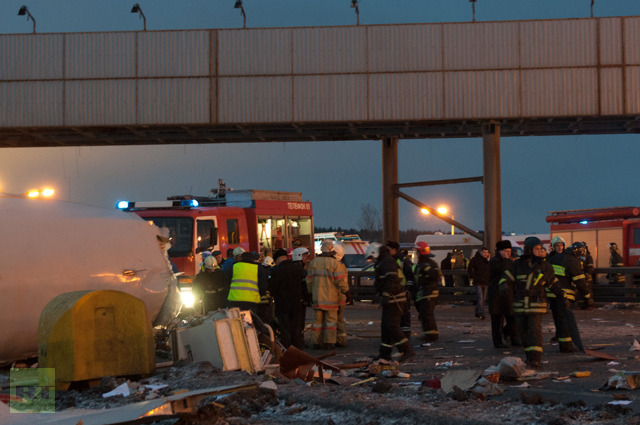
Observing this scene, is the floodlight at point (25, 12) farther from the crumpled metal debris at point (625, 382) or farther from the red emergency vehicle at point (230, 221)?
the crumpled metal debris at point (625, 382)

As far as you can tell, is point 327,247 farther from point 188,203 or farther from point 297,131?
point 297,131

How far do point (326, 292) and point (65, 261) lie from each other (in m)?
4.72

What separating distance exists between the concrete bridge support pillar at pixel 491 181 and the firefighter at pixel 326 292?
9.91 meters

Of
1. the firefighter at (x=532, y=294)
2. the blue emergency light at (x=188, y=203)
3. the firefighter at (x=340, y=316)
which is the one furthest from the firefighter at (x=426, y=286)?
the blue emergency light at (x=188, y=203)

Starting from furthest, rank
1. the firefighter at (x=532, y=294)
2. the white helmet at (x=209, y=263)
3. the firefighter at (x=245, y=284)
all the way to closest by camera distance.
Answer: the white helmet at (x=209, y=263), the firefighter at (x=245, y=284), the firefighter at (x=532, y=294)

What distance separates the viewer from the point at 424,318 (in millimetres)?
14828

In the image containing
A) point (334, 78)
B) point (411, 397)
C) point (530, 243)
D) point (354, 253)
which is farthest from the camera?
point (354, 253)

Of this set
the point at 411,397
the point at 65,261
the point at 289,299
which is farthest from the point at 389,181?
the point at 411,397

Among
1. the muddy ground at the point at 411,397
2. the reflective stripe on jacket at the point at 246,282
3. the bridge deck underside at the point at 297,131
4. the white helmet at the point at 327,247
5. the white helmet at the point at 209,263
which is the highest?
the bridge deck underside at the point at 297,131

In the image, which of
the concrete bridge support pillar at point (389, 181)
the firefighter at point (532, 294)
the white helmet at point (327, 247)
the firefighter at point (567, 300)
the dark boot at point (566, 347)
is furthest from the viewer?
the concrete bridge support pillar at point (389, 181)

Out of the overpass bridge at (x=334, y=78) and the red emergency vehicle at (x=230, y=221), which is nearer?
the red emergency vehicle at (x=230, y=221)

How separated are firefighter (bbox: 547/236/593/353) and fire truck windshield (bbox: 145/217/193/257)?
10351 mm

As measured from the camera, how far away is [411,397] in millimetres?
9172

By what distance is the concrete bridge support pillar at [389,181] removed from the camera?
2605 centimetres
